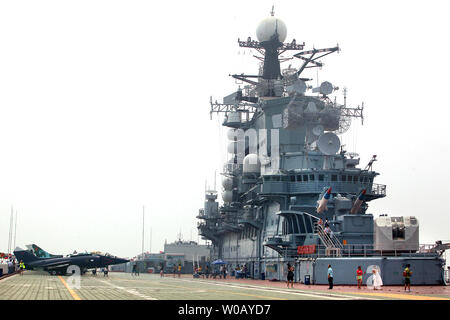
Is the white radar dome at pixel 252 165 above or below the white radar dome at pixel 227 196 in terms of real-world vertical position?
above

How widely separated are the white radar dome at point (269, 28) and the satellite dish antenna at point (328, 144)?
19.1 meters

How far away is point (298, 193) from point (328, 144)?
14.6 ft

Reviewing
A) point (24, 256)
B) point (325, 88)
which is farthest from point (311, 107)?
point (24, 256)

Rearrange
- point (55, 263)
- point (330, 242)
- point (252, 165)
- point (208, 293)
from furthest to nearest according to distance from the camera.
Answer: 1. point (55, 263)
2. point (252, 165)
3. point (330, 242)
4. point (208, 293)

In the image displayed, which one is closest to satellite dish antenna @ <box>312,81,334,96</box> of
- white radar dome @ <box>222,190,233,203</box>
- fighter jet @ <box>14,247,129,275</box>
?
white radar dome @ <box>222,190,233,203</box>

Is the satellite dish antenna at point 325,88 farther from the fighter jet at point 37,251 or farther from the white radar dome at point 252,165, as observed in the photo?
the fighter jet at point 37,251

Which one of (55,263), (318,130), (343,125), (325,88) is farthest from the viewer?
(55,263)

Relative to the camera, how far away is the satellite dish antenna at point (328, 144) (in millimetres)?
44331

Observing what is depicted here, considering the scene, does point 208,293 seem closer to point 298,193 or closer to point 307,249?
point 307,249

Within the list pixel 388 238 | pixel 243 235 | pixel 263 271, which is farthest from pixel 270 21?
pixel 388 238

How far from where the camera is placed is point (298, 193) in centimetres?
4566

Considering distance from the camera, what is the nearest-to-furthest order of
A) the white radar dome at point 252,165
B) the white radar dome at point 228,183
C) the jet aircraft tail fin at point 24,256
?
→ the white radar dome at point 252,165, the white radar dome at point 228,183, the jet aircraft tail fin at point 24,256

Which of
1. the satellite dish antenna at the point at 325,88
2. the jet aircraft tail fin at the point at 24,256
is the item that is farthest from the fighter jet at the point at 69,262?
the satellite dish antenna at the point at 325,88
